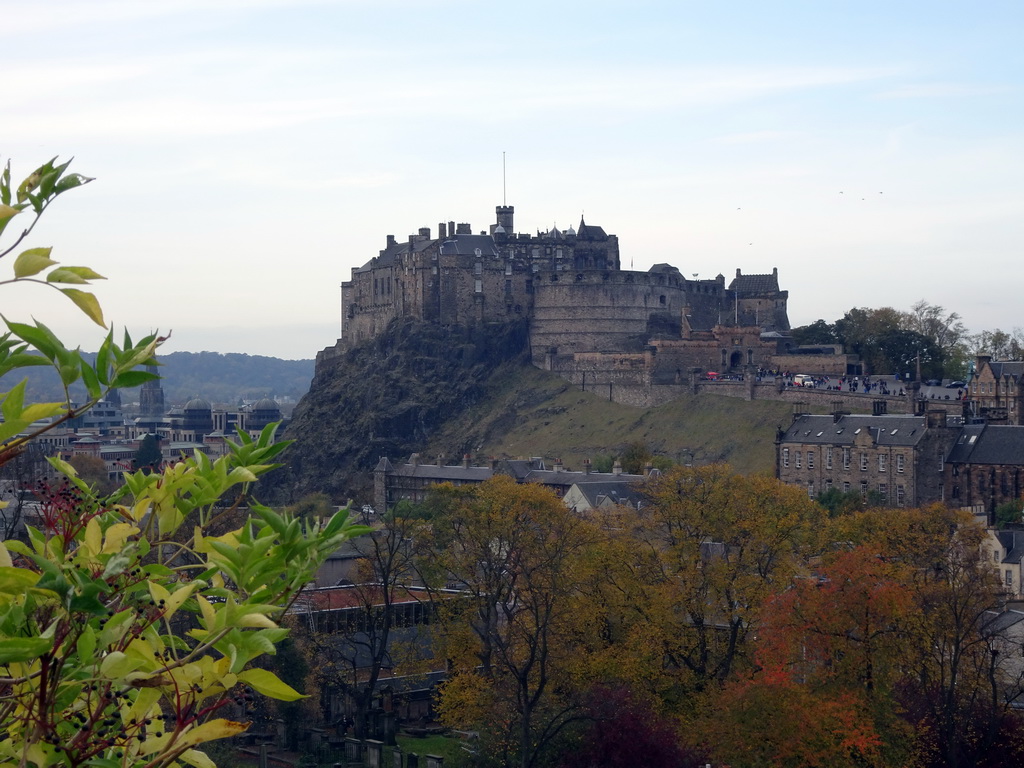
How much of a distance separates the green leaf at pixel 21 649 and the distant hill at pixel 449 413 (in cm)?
7629

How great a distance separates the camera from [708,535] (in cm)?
4078

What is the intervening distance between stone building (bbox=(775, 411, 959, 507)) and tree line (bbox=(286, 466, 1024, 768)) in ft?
48.4

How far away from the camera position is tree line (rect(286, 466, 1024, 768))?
31172mm

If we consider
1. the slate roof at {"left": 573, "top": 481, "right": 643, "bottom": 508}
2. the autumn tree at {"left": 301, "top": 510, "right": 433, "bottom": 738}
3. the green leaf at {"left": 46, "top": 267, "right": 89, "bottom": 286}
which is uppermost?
the green leaf at {"left": 46, "top": 267, "right": 89, "bottom": 286}

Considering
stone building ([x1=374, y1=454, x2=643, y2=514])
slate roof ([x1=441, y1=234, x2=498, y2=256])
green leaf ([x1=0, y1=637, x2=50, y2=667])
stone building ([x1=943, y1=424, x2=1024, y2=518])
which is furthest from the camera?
slate roof ([x1=441, y1=234, x2=498, y2=256])

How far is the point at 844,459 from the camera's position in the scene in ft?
209

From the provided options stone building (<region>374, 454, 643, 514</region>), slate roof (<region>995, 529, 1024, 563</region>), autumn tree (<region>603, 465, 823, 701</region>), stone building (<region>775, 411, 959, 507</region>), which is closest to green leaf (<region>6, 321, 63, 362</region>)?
autumn tree (<region>603, 465, 823, 701</region>)

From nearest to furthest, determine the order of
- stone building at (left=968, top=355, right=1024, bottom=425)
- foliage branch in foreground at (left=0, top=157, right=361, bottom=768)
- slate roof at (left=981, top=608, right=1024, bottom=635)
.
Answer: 1. foliage branch in foreground at (left=0, top=157, right=361, bottom=768)
2. slate roof at (left=981, top=608, right=1024, bottom=635)
3. stone building at (left=968, top=355, right=1024, bottom=425)

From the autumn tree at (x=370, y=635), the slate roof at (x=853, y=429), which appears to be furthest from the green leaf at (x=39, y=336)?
the slate roof at (x=853, y=429)

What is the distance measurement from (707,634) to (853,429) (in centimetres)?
2876

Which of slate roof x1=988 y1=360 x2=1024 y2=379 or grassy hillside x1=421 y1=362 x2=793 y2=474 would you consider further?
grassy hillside x1=421 y1=362 x2=793 y2=474

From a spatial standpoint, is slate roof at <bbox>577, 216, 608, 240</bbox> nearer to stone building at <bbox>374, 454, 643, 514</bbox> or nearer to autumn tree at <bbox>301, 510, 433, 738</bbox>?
stone building at <bbox>374, 454, 643, 514</bbox>

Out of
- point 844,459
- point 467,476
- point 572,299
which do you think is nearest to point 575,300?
point 572,299

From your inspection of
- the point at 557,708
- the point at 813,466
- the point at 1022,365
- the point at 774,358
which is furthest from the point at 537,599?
the point at 774,358
